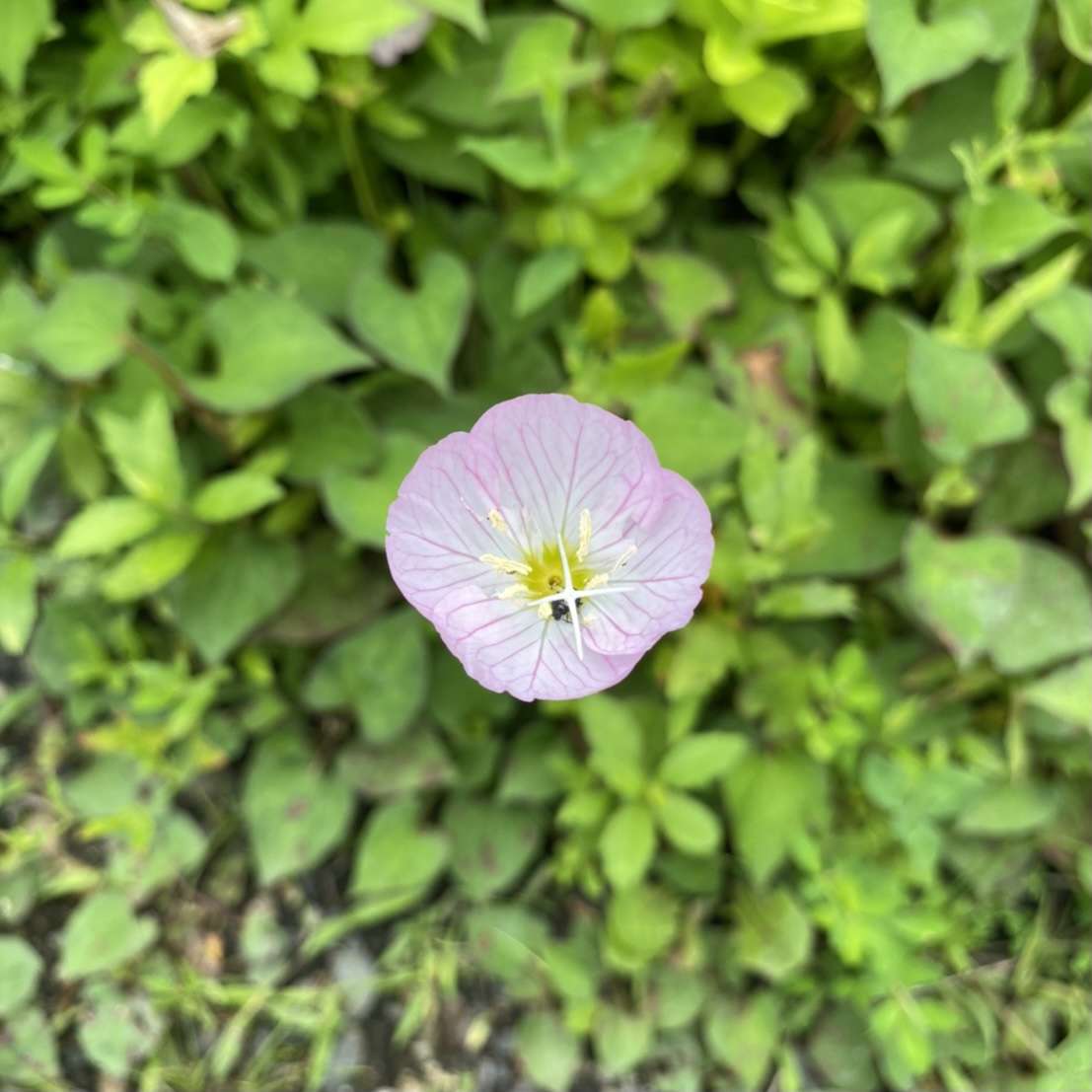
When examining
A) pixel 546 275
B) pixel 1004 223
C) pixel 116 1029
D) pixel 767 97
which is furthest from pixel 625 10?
pixel 116 1029

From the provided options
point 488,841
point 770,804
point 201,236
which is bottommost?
point 488,841

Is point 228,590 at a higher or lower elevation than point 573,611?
lower

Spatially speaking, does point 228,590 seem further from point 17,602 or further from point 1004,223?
point 1004,223

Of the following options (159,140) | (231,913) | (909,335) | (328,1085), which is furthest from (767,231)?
(328,1085)

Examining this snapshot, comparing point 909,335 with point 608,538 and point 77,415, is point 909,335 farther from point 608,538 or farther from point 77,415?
point 77,415

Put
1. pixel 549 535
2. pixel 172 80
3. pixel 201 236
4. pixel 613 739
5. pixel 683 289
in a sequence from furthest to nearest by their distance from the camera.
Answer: pixel 683 289 < pixel 613 739 < pixel 201 236 < pixel 172 80 < pixel 549 535

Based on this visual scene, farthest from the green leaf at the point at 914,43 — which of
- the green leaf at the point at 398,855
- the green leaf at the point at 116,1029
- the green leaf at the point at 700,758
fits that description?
the green leaf at the point at 116,1029
